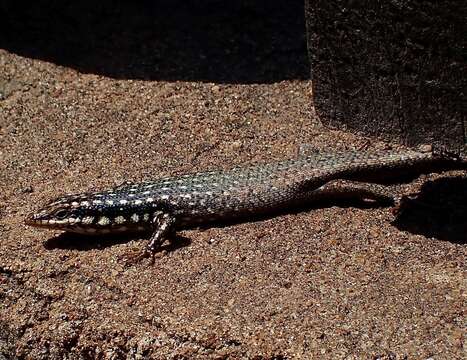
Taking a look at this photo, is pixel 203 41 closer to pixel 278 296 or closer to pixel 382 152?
pixel 382 152

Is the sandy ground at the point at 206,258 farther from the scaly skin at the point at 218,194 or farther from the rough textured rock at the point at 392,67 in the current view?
the rough textured rock at the point at 392,67

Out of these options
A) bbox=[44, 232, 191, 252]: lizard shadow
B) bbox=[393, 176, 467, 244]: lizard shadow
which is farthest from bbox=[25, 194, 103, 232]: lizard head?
bbox=[393, 176, 467, 244]: lizard shadow

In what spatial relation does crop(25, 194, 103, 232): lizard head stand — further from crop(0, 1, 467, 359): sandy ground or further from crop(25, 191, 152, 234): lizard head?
crop(0, 1, 467, 359): sandy ground

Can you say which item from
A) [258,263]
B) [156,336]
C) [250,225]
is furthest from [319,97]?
[156,336]

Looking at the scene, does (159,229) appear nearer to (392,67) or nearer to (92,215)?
(92,215)

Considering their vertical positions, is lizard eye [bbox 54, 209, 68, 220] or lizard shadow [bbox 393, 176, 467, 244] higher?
lizard eye [bbox 54, 209, 68, 220]

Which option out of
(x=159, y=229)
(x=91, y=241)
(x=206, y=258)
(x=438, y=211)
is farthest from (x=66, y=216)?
(x=438, y=211)

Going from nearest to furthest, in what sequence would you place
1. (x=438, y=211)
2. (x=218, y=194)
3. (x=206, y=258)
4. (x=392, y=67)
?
Result: 1. (x=206, y=258)
2. (x=438, y=211)
3. (x=218, y=194)
4. (x=392, y=67)
